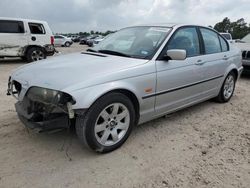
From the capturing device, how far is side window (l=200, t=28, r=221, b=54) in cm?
438

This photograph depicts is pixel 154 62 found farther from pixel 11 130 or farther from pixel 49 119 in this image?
pixel 11 130

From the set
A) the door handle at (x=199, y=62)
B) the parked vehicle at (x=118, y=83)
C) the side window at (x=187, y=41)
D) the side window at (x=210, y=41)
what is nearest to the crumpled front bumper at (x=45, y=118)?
the parked vehicle at (x=118, y=83)

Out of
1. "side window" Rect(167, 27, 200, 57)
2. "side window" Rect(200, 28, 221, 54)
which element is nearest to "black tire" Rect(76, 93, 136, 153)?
"side window" Rect(167, 27, 200, 57)

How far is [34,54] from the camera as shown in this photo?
36.8 feet

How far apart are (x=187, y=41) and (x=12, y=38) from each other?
883 cm

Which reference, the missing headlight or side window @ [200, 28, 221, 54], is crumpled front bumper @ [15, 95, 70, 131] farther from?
side window @ [200, 28, 221, 54]

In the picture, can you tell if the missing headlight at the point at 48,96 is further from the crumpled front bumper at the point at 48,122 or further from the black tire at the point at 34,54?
the black tire at the point at 34,54

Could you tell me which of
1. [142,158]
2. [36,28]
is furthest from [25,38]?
[142,158]

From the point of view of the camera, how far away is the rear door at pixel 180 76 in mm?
3457

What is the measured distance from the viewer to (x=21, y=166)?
9.06 ft

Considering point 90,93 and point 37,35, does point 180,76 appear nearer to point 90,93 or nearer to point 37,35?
point 90,93

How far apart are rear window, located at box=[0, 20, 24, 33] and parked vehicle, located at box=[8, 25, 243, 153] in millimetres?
7754

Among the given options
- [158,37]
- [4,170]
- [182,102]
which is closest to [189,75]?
[182,102]

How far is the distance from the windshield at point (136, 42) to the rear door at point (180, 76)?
6.5 inches
